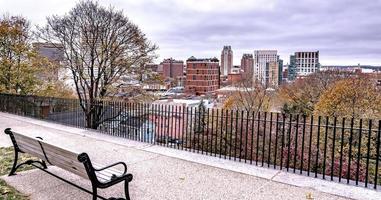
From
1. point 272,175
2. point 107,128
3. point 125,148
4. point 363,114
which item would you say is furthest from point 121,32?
point 363,114

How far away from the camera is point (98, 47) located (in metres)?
15.5

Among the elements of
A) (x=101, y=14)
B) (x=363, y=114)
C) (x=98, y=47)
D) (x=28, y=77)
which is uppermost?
(x=101, y=14)

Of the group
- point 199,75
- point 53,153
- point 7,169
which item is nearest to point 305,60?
point 199,75

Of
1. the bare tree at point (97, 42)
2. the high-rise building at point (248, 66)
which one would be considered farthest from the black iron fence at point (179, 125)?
the high-rise building at point (248, 66)

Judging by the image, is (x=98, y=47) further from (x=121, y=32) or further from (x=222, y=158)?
(x=222, y=158)

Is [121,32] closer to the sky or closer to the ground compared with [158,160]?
closer to the sky

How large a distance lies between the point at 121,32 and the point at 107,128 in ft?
19.2

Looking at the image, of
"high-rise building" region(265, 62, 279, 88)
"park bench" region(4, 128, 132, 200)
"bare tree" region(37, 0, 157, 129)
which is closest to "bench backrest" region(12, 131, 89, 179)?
"park bench" region(4, 128, 132, 200)

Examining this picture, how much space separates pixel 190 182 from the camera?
18.0 feet

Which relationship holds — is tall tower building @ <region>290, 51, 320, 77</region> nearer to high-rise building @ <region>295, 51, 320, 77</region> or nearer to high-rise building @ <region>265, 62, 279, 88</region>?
high-rise building @ <region>295, 51, 320, 77</region>

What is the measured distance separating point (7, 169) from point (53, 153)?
2372mm

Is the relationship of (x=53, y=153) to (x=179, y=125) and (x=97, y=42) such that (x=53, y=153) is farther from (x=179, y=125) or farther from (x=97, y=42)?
(x=97, y=42)

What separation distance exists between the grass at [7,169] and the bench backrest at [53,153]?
2.11ft

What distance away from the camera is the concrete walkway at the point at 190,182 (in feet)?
16.1
